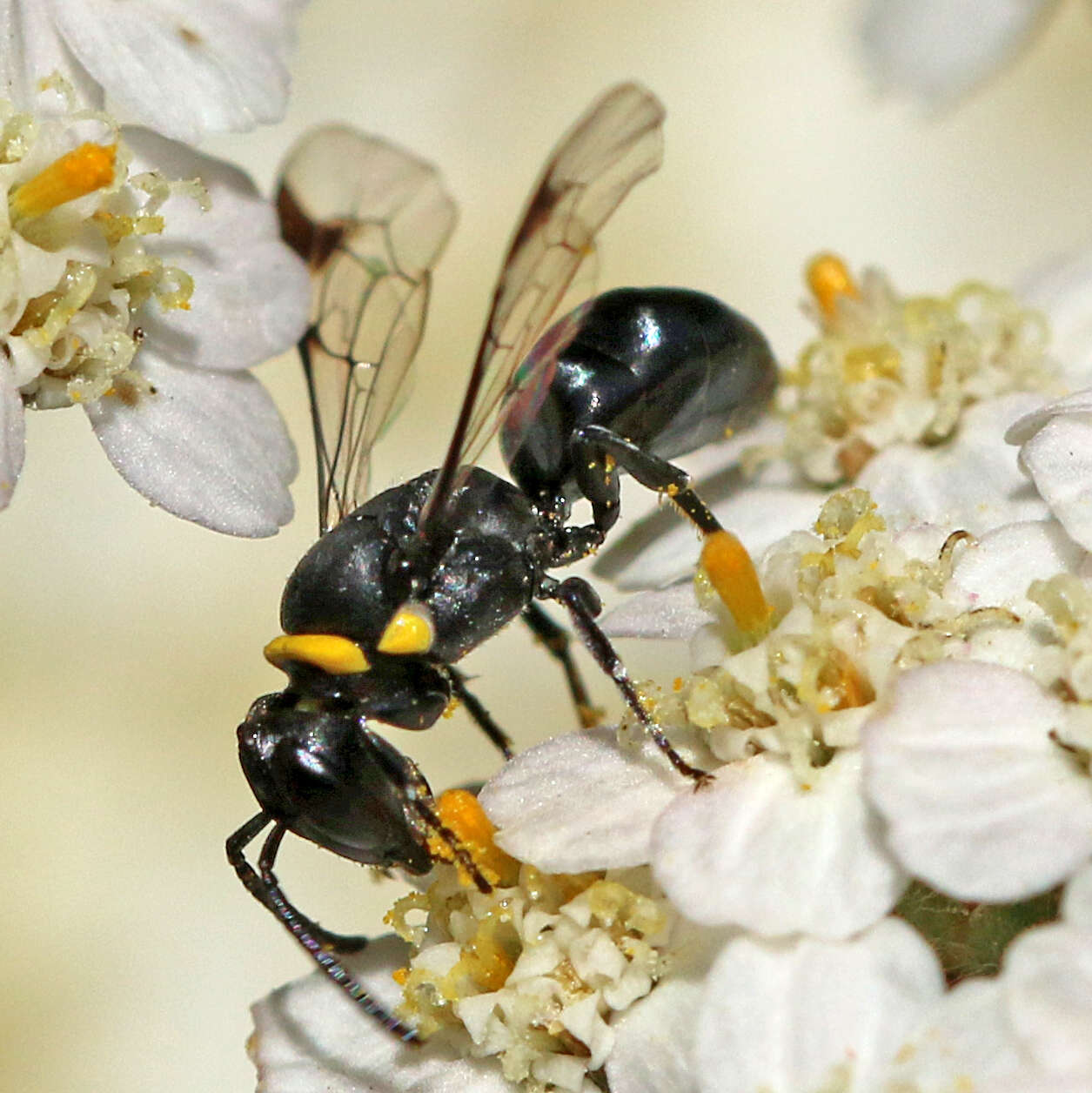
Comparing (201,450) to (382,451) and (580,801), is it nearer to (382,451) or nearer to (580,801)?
(580,801)

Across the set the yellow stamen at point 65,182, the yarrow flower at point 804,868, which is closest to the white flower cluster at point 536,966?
the yarrow flower at point 804,868

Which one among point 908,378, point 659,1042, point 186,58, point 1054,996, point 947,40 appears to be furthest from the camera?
point 947,40

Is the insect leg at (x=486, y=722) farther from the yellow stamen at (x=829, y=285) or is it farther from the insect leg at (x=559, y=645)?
the yellow stamen at (x=829, y=285)

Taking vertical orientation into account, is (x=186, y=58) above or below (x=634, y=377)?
above

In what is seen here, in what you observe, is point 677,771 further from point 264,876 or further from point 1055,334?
point 1055,334

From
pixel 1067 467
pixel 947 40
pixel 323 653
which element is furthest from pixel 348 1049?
pixel 947 40

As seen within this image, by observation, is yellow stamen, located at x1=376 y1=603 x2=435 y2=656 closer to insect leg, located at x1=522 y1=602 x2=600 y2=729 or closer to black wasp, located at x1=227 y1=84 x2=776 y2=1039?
black wasp, located at x1=227 y1=84 x2=776 y2=1039

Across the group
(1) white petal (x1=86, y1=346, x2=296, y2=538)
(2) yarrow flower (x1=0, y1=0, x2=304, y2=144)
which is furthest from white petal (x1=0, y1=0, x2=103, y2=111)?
(1) white petal (x1=86, y1=346, x2=296, y2=538)
